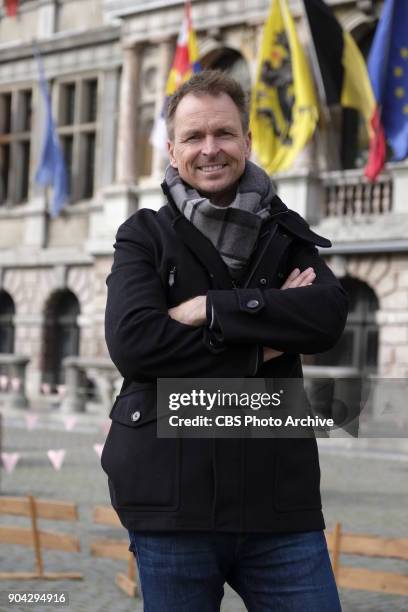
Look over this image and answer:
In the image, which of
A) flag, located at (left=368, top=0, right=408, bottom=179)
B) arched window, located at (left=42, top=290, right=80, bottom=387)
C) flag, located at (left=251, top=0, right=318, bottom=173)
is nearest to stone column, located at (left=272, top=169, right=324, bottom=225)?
flag, located at (left=251, top=0, right=318, bottom=173)

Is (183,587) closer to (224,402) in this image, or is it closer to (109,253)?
(224,402)

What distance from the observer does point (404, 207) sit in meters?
18.3

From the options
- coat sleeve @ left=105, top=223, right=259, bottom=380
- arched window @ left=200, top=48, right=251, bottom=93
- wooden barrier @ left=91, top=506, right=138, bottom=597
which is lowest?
wooden barrier @ left=91, top=506, right=138, bottom=597

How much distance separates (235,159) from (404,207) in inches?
632

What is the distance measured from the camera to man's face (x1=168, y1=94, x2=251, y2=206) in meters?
2.65

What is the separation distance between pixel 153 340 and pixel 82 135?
2270 centimetres

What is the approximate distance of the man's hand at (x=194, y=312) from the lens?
254 centimetres

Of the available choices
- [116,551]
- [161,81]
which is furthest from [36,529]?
[161,81]

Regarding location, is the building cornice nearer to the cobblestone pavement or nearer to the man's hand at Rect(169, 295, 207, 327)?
the cobblestone pavement

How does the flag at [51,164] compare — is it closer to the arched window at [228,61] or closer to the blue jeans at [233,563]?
the arched window at [228,61]

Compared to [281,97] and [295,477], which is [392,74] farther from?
[295,477]

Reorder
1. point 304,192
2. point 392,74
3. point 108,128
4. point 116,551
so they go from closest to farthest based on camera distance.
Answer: point 116,551 < point 392,74 < point 304,192 < point 108,128

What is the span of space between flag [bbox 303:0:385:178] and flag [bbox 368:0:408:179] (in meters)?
0.25

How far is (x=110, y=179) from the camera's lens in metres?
23.8
